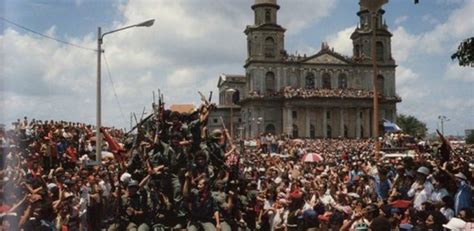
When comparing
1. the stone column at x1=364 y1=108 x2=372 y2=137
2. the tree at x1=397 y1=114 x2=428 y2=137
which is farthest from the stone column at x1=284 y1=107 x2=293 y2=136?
the tree at x1=397 y1=114 x2=428 y2=137

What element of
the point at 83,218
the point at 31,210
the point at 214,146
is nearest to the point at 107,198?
the point at 83,218

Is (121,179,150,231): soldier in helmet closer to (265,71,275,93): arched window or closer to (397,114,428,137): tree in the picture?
(265,71,275,93): arched window

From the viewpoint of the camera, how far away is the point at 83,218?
12.8m

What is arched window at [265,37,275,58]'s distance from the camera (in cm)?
10019

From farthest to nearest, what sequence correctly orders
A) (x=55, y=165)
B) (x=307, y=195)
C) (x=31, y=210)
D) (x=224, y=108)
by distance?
1. (x=224, y=108)
2. (x=55, y=165)
3. (x=307, y=195)
4. (x=31, y=210)

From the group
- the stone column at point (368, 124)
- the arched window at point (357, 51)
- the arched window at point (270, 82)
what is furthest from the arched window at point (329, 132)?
the arched window at point (357, 51)

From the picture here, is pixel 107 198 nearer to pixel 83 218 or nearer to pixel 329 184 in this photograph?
pixel 83 218

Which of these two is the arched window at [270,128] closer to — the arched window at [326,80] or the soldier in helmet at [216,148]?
the arched window at [326,80]

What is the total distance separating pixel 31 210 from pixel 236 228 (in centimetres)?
449

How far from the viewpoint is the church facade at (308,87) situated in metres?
97.4

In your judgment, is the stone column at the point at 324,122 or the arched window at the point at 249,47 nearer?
the stone column at the point at 324,122

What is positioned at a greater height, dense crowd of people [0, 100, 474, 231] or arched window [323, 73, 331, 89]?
arched window [323, 73, 331, 89]

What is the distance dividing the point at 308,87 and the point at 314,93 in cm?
638

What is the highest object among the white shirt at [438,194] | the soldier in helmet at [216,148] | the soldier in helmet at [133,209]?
the soldier in helmet at [216,148]
